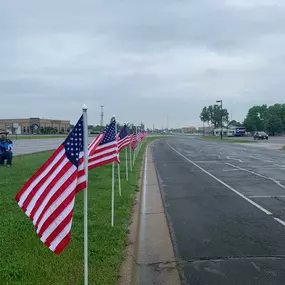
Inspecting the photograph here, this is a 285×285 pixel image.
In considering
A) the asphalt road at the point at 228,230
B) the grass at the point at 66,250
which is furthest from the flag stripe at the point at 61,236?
the asphalt road at the point at 228,230

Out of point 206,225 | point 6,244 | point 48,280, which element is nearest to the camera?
point 48,280

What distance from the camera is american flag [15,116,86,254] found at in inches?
157

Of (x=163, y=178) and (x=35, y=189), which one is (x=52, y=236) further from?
(x=163, y=178)

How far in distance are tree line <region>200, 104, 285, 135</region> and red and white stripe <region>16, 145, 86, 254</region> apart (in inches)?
5031

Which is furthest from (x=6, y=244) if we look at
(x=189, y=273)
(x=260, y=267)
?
(x=260, y=267)

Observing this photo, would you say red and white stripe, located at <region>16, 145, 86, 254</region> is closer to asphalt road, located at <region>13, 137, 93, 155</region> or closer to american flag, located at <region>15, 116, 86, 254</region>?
american flag, located at <region>15, 116, 86, 254</region>

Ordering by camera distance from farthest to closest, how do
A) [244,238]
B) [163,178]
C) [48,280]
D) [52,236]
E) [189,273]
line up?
1. [163,178]
2. [244,238]
3. [189,273]
4. [48,280]
5. [52,236]

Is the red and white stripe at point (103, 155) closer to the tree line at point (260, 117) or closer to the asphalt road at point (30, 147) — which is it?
the asphalt road at point (30, 147)

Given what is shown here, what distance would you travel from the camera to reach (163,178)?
1608 cm

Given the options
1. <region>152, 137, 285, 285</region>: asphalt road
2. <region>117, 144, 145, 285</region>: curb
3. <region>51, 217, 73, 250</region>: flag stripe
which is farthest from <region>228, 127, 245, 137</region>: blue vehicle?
<region>51, 217, 73, 250</region>: flag stripe

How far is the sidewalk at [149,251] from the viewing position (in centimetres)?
517

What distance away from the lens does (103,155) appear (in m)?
7.70

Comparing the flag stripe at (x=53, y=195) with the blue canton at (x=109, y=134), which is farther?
the blue canton at (x=109, y=134)

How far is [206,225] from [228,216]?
95 cm
